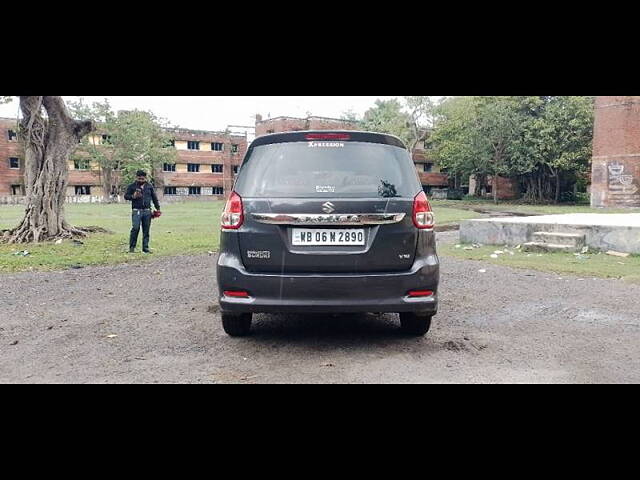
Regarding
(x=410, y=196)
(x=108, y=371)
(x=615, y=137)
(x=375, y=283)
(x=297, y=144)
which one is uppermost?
(x=615, y=137)

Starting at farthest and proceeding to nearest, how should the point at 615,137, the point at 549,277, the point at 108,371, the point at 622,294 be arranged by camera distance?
the point at 615,137 < the point at 549,277 < the point at 622,294 < the point at 108,371

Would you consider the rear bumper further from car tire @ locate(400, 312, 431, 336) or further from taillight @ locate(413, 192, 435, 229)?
car tire @ locate(400, 312, 431, 336)

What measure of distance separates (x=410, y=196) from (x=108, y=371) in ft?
9.04

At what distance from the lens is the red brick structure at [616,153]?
102 ft

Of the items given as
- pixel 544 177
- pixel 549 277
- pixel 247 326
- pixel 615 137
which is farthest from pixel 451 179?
pixel 247 326

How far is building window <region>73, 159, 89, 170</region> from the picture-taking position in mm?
55938

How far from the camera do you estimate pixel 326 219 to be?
4152 millimetres

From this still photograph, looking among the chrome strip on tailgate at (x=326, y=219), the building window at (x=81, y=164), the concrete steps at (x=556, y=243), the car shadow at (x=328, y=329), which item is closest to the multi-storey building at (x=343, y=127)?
the building window at (x=81, y=164)

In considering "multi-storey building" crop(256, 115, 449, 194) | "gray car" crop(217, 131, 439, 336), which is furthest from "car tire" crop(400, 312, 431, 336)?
"multi-storey building" crop(256, 115, 449, 194)

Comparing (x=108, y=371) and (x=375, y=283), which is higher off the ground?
(x=375, y=283)

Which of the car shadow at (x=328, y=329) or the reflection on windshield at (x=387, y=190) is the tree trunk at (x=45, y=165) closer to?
the car shadow at (x=328, y=329)

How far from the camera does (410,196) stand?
4.37m

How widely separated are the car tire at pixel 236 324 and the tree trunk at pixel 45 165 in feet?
33.3

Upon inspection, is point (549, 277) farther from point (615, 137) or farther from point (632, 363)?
point (615, 137)
